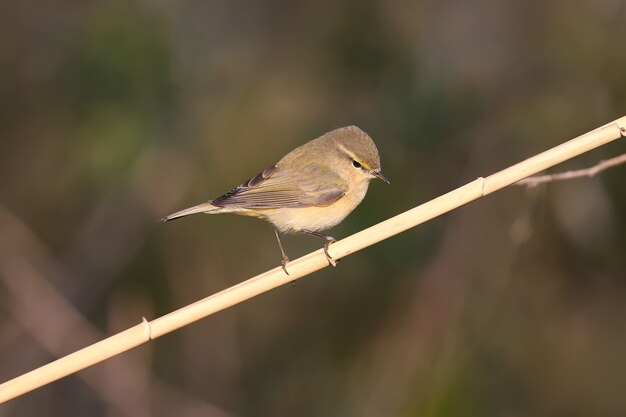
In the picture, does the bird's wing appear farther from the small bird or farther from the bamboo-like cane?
the bamboo-like cane

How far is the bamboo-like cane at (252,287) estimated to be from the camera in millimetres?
2918

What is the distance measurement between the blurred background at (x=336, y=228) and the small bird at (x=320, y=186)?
251mm

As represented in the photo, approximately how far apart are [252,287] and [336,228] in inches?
66.9

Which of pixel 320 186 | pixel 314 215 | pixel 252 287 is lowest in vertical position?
pixel 252 287

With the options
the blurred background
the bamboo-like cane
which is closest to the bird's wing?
the blurred background

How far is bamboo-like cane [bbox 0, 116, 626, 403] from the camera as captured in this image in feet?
9.57

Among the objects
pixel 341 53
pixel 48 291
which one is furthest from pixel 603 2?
pixel 48 291

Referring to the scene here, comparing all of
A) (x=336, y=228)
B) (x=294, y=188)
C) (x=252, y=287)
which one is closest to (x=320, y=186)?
(x=294, y=188)

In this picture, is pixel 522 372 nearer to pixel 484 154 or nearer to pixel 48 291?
pixel 484 154

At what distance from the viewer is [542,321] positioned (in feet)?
18.0

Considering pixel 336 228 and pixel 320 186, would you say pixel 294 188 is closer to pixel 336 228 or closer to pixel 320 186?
pixel 320 186

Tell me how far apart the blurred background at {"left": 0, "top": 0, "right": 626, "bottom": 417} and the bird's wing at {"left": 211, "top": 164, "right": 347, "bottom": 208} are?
30 cm

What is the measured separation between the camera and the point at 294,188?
4.53m

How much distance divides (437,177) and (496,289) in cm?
74
